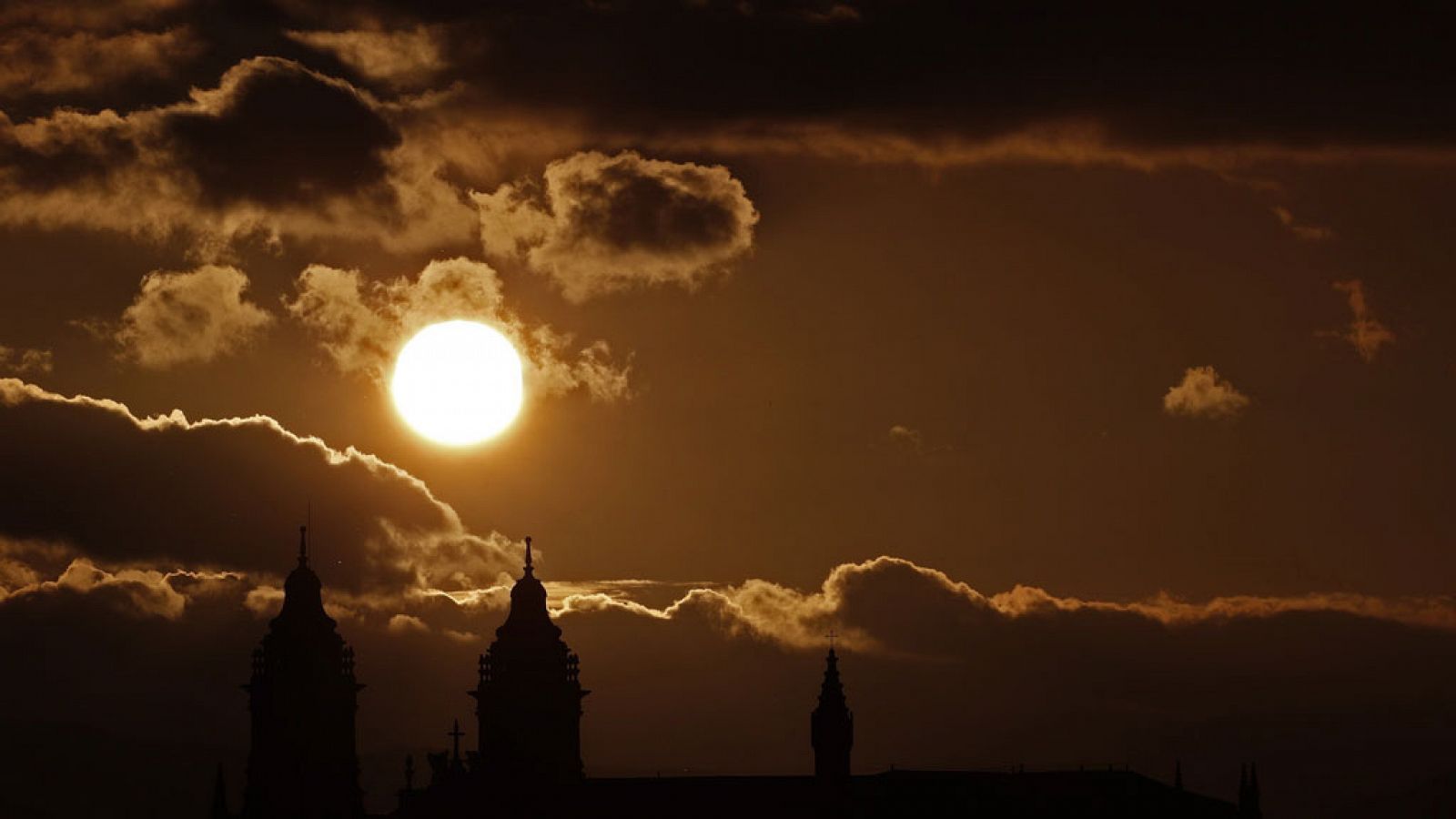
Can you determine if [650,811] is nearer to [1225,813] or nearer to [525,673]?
[525,673]

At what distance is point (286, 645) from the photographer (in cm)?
16638

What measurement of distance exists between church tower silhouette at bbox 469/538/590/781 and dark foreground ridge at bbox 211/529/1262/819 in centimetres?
6

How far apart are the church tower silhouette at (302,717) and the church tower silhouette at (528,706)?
6.52 m

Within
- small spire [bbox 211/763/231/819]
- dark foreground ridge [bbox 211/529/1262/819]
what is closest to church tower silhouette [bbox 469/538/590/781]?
dark foreground ridge [bbox 211/529/1262/819]

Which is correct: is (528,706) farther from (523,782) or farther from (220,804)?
(220,804)

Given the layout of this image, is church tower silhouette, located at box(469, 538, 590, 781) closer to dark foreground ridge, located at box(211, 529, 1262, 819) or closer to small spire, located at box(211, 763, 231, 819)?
dark foreground ridge, located at box(211, 529, 1262, 819)

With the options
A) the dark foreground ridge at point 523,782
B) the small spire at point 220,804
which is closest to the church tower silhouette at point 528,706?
the dark foreground ridge at point 523,782

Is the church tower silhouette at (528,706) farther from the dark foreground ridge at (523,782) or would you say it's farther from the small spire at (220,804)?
the small spire at (220,804)

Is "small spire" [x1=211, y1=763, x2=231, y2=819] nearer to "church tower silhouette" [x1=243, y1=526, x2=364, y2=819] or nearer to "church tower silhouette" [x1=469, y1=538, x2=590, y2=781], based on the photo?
"church tower silhouette" [x1=243, y1=526, x2=364, y2=819]

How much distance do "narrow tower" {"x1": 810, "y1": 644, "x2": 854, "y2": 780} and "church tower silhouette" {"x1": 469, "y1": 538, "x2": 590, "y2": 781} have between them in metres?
11.4

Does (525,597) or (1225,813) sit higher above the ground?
(525,597)

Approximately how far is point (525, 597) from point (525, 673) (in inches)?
182

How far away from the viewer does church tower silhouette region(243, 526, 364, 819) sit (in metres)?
166

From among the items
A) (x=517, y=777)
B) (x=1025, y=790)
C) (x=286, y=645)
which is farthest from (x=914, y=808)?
(x=286, y=645)
